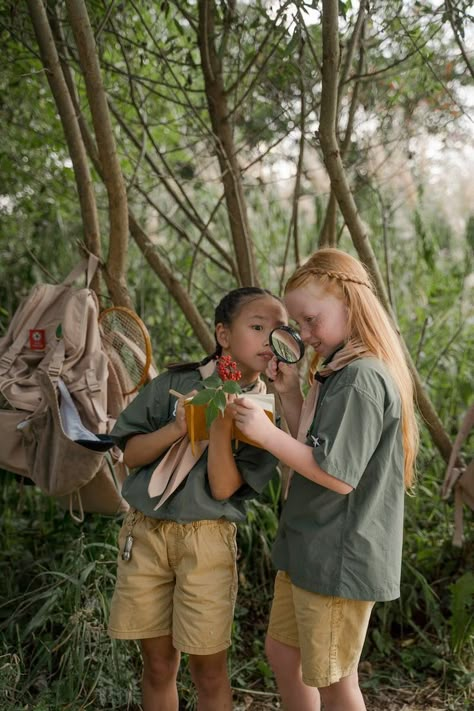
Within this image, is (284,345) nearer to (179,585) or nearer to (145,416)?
(145,416)

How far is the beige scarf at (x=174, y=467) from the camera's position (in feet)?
6.97

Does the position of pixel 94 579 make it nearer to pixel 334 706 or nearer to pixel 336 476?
pixel 334 706

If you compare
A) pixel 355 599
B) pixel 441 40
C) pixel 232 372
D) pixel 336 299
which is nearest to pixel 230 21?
pixel 441 40

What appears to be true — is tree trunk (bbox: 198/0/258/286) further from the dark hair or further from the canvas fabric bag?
the canvas fabric bag

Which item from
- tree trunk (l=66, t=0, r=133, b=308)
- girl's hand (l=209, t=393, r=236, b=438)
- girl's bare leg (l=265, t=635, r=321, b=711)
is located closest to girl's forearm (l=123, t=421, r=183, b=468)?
girl's hand (l=209, t=393, r=236, b=438)

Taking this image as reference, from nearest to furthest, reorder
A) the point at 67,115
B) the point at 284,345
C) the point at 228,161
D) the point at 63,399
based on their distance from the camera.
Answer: the point at 284,345 < the point at 63,399 < the point at 67,115 < the point at 228,161

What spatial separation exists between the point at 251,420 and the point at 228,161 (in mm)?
1741

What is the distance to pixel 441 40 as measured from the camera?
12.6 feet

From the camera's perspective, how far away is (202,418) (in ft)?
6.63

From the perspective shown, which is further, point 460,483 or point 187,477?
point 460,483

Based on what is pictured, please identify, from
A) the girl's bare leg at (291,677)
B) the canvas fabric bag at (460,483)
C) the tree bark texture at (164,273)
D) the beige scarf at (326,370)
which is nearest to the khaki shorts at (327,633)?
the girl's bare leg at (291,677)

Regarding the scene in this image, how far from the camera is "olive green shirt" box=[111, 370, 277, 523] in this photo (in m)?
2.13

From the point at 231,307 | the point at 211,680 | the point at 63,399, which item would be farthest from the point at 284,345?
the point at 211,680

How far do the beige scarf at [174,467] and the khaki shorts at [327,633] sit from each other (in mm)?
428
